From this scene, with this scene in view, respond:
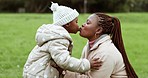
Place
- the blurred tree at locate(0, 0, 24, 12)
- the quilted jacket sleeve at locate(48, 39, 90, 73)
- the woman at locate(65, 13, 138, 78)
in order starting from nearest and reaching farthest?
the quilted jacket sleeve at locate(48, 39, 90, 73) < the woman at locate(65, 13, 138, 78) < the blurred tree at locate(0, 0, 24, 12)

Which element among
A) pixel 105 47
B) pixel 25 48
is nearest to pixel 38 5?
pixel 25 48

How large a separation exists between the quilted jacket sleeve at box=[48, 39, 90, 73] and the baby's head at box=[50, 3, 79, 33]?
0.75 feet

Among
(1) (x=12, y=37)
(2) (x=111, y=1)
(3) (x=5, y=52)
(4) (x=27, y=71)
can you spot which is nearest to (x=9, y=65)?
(3) (x=5, y=52)

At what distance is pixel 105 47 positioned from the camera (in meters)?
4.17

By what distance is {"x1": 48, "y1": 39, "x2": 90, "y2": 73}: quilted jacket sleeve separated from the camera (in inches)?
156

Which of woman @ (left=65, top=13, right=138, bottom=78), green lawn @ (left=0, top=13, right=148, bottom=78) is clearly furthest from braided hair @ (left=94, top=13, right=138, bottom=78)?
green lawn @ (left=0, top=13, right=148, bottom=78)

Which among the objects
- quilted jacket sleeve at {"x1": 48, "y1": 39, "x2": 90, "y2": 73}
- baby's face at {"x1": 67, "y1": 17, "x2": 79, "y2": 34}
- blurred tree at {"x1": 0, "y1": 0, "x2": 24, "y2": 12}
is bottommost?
blurred tree at {"x1": 0, "y1": 0, "x2": 24, "y2": 12}

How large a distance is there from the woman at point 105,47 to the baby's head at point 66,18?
0.30 ft

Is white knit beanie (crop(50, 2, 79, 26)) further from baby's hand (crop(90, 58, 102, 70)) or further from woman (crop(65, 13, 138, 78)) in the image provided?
baby's hand (crop(90, 58, 102, 70))

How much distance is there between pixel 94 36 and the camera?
429 centimetres

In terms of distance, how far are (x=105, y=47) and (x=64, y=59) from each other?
424 mm

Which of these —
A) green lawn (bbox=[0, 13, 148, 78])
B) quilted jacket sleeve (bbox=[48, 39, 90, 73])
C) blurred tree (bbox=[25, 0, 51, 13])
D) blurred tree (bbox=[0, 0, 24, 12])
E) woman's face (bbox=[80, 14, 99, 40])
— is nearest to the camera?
quilted jacket sleeve (bbox=[48, 39, 90, 73])

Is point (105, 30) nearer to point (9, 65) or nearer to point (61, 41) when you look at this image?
point (61, 41)

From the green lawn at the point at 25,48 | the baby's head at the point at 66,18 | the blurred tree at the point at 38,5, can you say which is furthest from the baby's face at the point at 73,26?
the blurred tree at the point at 38,5
